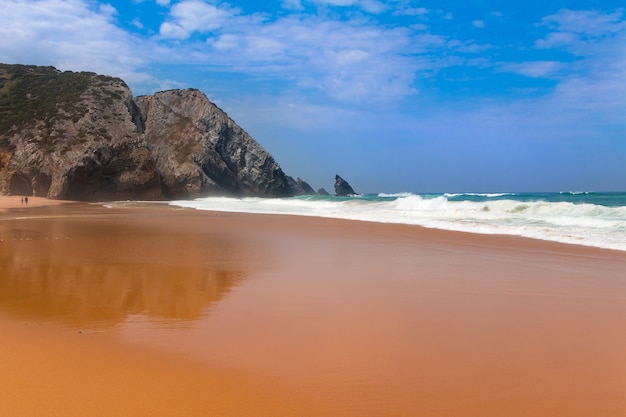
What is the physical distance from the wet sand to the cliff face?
39486 mm

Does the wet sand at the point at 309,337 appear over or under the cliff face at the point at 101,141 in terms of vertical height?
under

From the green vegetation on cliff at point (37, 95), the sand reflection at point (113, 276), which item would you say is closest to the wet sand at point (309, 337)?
the sand reflection at point (113, 276)

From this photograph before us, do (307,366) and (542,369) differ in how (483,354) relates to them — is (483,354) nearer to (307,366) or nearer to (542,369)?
(542,369)

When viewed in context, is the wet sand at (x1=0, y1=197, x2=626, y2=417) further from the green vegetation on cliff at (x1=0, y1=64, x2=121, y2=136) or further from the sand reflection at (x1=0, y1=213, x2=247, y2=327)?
the green vegetation on cliff at (x1=0, y1=64, x2=121, y2=136)

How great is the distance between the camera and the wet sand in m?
2.49

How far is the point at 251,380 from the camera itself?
8.93ft

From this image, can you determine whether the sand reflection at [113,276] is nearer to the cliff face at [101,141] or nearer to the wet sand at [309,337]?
the wet sand at [309,337]

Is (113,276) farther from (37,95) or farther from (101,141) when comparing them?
(37,95)

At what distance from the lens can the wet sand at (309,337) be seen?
2.49 meters

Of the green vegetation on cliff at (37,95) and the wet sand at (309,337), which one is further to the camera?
the green vegetation on cliff at (37,95)

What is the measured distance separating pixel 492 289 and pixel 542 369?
8.46ft

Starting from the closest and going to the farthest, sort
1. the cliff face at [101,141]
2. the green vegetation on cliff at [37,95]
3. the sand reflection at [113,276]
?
the sand reflection at [113,276], the cliff face at [101,141], the green vegetation on cliff at [37,95]

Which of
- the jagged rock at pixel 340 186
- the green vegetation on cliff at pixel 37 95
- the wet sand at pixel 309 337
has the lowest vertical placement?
the wet sand at pixel 309 337

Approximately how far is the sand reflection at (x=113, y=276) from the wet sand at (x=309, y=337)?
36 mm
